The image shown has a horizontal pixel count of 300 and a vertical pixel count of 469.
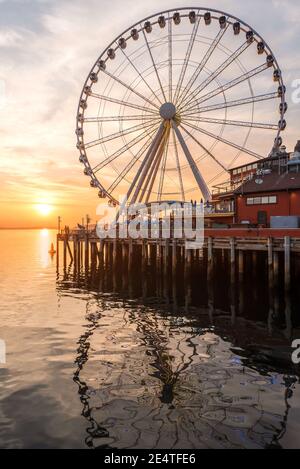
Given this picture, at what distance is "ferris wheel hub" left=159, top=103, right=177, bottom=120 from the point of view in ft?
122

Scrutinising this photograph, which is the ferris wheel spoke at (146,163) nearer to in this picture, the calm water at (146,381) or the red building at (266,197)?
the red building at (266,197)

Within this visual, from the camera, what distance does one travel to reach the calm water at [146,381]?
8.55 metres

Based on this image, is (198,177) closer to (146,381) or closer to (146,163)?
(146,163)

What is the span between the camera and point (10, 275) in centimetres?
4219

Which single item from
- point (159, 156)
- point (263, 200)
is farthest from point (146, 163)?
point (263, 200)

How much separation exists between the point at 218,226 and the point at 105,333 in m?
17.0

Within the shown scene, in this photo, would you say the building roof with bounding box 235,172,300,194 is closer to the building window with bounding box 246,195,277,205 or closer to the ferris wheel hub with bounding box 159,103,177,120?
the building window with bounding box 246,195,277,205

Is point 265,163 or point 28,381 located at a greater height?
point 265,163

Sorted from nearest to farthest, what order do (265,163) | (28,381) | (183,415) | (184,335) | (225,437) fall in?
(225,437) < (183,415) < (28,381) < (184,335) < (265,163)

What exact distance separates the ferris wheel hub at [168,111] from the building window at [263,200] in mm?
10581
